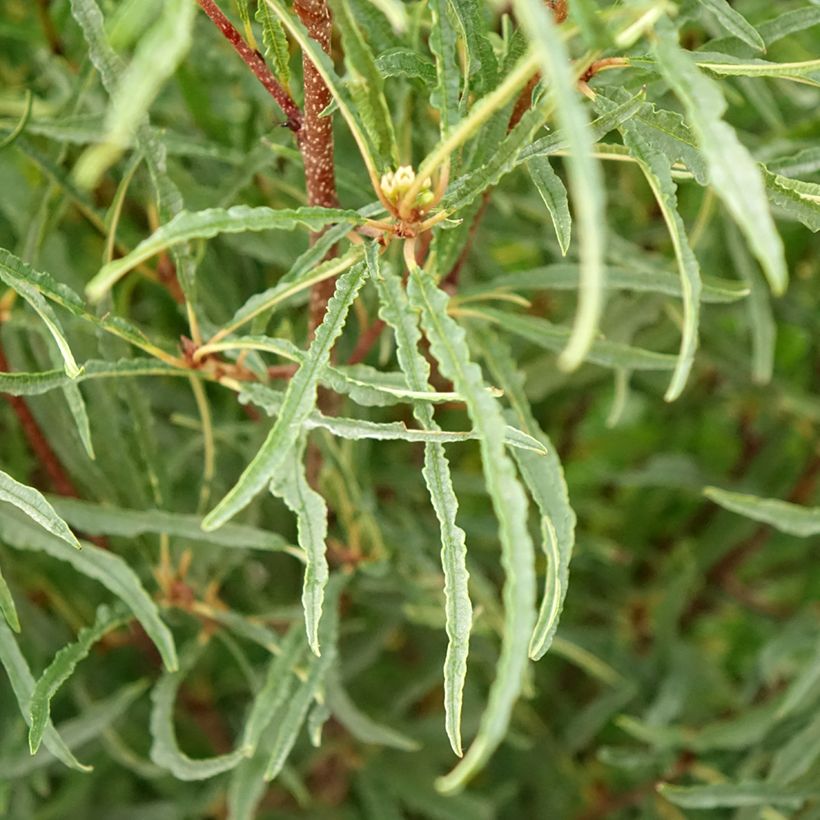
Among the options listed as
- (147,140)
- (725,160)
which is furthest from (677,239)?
(147,140)

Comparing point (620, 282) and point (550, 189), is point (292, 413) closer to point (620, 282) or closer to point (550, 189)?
point (550, 189)

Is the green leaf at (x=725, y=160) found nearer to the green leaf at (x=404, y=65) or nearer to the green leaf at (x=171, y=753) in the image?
the green leaf at (x=404, y=65)

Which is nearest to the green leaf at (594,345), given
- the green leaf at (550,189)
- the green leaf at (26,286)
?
the green leaf at (550,189)

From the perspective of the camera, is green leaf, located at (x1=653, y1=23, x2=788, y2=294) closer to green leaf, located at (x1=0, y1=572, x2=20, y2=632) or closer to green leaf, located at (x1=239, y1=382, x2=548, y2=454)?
green leaf, located at (x1=239, y1=382, x2=548, y2=454)

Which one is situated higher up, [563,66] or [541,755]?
[563,66]

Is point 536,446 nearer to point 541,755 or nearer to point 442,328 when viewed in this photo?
point 442,328

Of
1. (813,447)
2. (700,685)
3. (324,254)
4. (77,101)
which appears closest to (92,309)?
(77,101)
